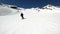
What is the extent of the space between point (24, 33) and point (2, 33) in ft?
7.90

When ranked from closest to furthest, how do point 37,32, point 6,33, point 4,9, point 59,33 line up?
point 59,33 → point 37,32 → point 6,33 → point 4,9

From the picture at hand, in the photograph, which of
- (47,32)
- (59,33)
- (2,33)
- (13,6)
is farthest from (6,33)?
(13,6)

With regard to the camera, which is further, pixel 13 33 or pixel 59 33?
pixel 13 33

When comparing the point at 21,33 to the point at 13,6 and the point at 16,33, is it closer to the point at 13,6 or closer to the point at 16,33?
the point at 16,33

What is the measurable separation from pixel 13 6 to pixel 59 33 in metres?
28.9

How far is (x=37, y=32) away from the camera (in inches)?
452

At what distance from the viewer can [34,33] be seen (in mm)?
11258

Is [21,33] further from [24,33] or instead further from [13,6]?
[13,6]

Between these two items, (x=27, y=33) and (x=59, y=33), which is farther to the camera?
(x=27, y=33)

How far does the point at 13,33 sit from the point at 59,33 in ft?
13.6

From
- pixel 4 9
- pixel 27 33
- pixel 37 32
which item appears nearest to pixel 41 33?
pixel 37 32

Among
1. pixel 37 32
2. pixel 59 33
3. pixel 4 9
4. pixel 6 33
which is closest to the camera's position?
pixel 59 33

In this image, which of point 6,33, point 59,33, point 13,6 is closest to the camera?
point 59,33

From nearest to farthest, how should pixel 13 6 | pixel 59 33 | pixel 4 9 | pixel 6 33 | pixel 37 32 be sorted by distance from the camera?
1. pixel 59 33
2. pixel 37 32
3. pixel 6 33
4. pixel 4 9
5. pixel 13 6
